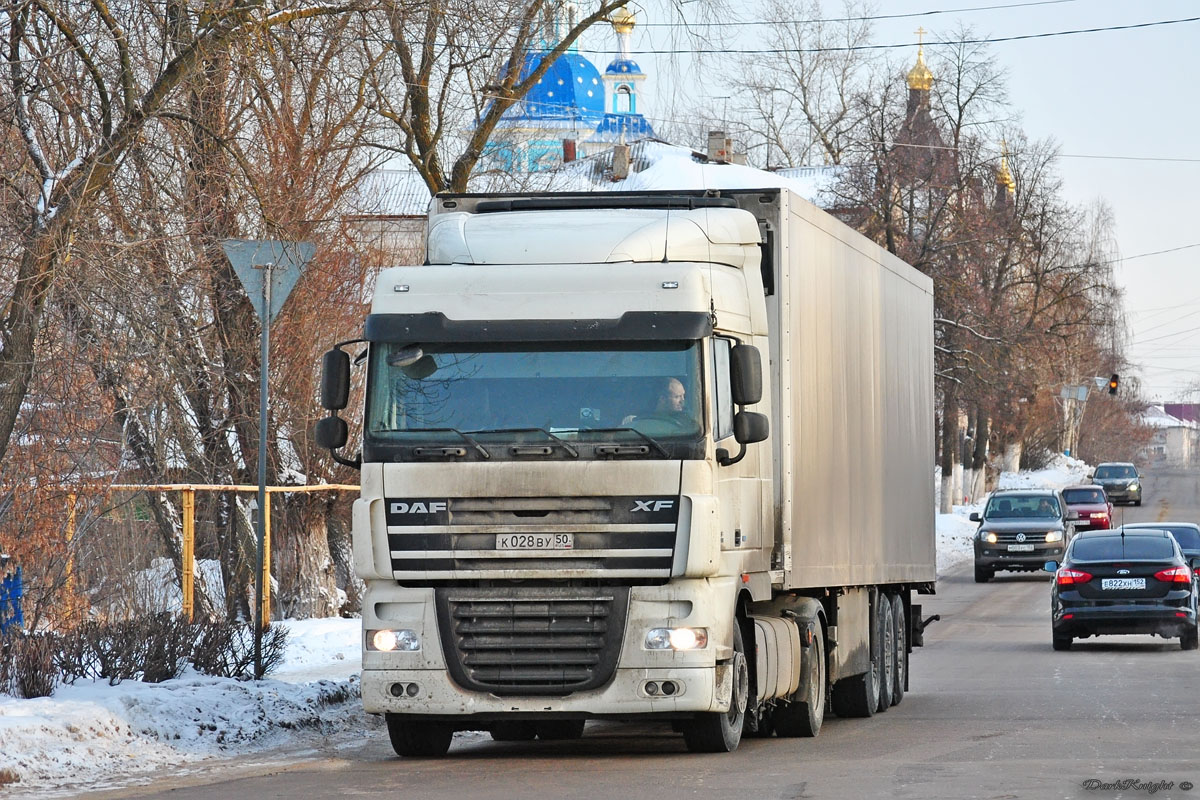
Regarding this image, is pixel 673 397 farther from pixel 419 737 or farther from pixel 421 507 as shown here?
pixel 419 737

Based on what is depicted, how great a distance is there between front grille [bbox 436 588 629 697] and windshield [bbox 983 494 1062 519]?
2869 centimetres

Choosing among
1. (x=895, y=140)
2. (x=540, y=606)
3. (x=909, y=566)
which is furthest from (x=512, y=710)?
(x=895, y=140)

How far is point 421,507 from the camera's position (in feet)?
35.2

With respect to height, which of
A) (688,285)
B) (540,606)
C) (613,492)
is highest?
(688,285)

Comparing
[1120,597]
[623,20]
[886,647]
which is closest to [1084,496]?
[1120,597]

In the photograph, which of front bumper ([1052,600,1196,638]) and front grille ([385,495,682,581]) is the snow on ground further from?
front bumper ([1052,600,1196,638])

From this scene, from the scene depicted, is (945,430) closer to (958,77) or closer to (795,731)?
(958,77)

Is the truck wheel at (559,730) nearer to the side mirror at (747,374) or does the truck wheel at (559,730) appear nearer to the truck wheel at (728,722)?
the truck wheel at (728,722)

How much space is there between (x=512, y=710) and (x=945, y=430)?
165 feet

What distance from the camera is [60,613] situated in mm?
14773

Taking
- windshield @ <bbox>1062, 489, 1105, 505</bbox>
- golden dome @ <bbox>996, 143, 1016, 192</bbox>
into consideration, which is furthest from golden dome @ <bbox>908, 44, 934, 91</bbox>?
windshield @ <bbox>1062, 489, 1105, 505</bbox>

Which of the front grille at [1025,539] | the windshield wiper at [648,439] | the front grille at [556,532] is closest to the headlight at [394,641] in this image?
the front grille at [556,532]

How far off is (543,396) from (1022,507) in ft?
96.3

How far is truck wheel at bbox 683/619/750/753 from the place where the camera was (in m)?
11.2
